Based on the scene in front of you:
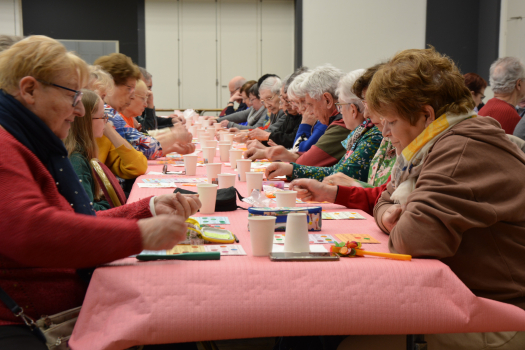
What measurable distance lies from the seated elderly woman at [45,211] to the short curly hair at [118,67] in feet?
8.06

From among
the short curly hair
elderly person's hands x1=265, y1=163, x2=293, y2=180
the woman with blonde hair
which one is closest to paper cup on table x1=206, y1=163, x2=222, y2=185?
elderly person's hands x1=265, y1=163, x2=293, y2=180

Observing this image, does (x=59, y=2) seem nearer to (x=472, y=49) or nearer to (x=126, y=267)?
(x=472, y=49)

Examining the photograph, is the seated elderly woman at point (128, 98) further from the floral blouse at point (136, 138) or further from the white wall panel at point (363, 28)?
the white wall panel at point (363, 28)

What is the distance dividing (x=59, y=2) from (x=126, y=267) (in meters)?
11.0

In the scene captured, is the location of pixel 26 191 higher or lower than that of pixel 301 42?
lower

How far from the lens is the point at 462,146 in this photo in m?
1.41

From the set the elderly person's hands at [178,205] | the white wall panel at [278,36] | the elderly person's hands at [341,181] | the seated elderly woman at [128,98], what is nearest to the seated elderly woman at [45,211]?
the elderly person's hands at [178,205]

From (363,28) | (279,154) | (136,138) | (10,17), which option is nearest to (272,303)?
(279,154)

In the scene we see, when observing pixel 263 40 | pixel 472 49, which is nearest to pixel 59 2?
pixel 263 40

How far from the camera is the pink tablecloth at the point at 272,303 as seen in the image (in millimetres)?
1185

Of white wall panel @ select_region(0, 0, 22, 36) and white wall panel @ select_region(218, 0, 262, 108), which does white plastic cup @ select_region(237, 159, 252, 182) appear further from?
white wall panel @ select_region(0, 0, 22, 36)

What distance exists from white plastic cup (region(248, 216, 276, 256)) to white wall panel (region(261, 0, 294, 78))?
32.4 feet

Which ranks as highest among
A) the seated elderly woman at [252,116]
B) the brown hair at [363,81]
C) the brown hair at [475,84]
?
the brown hair at [363,81]

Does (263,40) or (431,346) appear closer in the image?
(431,346)
